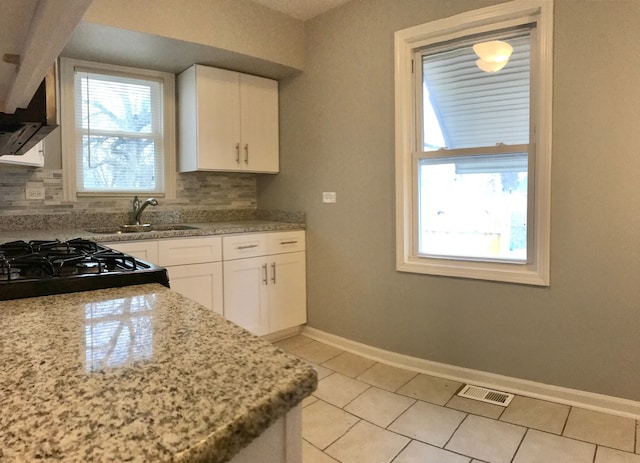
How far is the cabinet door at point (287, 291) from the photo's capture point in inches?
130

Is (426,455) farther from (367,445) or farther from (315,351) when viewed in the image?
(315,351)

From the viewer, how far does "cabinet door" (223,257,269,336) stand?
3037 mm

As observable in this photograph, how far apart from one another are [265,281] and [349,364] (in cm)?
89

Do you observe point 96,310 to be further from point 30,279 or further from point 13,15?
point 13,15

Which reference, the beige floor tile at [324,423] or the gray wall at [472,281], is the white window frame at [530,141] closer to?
the gray wall at [472,281]

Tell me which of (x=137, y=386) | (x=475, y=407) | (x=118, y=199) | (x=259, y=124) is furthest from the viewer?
(x=259, y=124)

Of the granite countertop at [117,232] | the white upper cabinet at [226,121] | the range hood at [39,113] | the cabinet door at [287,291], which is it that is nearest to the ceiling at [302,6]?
the white upper cabinet at [226,121]

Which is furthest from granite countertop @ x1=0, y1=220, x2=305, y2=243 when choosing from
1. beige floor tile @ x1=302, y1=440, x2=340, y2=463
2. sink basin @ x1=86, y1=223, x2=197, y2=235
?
beige floor tile @ x1=302, y1=440, x2=340, y2=463

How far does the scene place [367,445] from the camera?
6.45ft

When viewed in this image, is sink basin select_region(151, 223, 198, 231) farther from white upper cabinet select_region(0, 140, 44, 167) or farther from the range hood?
the range hood

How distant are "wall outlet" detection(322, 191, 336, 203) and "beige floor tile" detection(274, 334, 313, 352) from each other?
114 cm

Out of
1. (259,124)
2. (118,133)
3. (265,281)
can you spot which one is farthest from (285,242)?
(118,133)

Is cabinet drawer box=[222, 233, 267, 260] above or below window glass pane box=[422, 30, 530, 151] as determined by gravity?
below

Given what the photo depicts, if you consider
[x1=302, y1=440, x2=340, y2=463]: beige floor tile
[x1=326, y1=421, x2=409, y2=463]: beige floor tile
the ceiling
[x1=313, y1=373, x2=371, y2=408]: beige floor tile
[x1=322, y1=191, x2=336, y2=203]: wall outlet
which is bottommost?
[x1=302, y1=440, x2=340, y2=463]: beige floor tile
